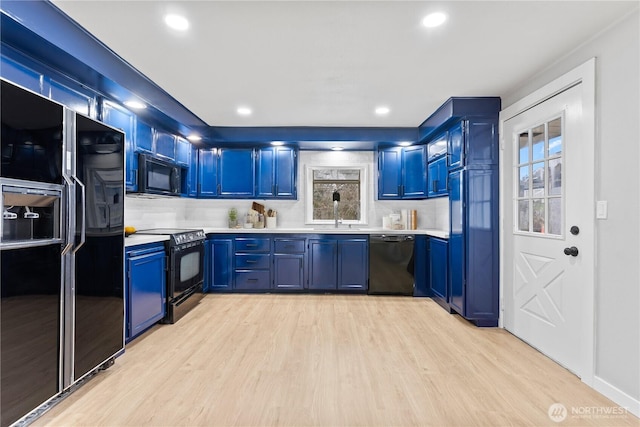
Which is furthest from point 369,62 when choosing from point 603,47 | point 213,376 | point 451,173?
point 213,376

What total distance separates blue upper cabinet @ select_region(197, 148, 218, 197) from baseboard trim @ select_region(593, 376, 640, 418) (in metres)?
4.47

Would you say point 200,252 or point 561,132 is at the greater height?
point 561,132

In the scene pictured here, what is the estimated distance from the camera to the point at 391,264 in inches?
168

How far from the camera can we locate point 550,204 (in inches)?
98.7

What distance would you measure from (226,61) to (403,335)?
112 inches

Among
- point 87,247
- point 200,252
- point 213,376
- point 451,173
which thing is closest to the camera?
point 87,247

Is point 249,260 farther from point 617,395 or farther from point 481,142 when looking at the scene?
point 617,395

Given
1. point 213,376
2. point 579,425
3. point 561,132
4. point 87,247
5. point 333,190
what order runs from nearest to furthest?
point 579,425 < point 87,247 < point 213,376 < point 561,132 < point 333,190

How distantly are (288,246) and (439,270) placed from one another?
6.57 feet

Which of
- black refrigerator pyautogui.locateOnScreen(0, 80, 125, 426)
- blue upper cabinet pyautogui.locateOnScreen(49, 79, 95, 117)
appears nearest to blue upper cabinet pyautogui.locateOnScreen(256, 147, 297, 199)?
blue upper cabinet pyautogui.locateOnScreen(49, 79, 95, 117)

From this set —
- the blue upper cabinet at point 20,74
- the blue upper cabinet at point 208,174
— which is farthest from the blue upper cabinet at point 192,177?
the blue upper cabinet at point 20,74

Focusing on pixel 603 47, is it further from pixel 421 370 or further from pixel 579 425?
pixel 421 370

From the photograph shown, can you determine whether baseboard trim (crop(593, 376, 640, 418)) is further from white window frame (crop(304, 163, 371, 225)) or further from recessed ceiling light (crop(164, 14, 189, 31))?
recessed ceiling light (crop(164, 14, 189, 31))

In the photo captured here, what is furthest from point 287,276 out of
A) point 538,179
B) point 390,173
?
point 538,179
